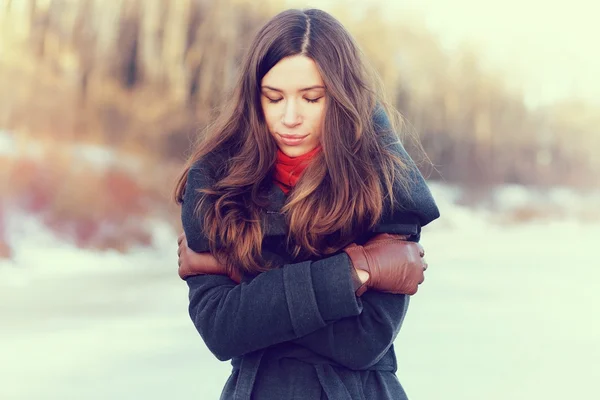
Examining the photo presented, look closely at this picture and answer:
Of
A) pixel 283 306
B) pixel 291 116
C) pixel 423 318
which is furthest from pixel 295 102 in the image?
pixel 423 318

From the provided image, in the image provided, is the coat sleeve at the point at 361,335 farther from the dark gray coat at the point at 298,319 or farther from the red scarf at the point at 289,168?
the red scarf at the point at 289,168

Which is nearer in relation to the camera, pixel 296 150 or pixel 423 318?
pixel 296 150

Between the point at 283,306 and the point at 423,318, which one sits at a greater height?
the point at 423,318

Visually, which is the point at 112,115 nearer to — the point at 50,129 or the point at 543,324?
the point at 50,129

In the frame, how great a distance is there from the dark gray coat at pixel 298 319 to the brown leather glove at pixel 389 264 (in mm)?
20

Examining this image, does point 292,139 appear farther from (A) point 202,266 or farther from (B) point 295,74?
(A) point 202,266

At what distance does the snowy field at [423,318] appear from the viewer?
244cm

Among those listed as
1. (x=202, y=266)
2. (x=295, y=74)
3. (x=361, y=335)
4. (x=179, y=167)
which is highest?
(x=179, y=167)

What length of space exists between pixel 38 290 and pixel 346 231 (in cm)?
164

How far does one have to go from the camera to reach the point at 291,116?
1.09m

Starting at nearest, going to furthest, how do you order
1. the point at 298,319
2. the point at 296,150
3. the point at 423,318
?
the point at 298,319, the point at 296,150, the point at 423,318

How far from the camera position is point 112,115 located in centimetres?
264

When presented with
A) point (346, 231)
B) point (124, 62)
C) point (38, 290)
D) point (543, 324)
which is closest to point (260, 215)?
point (346, 231)

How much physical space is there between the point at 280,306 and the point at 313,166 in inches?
7.9
